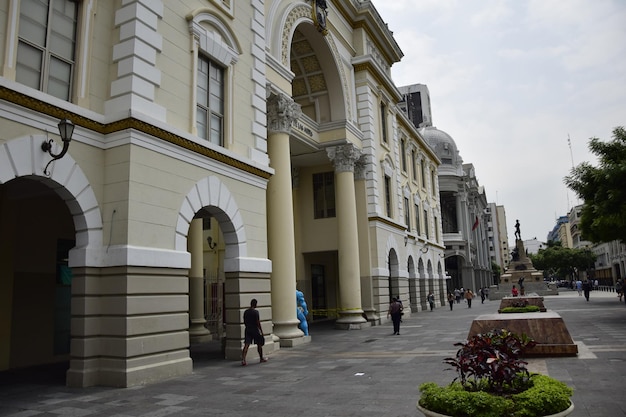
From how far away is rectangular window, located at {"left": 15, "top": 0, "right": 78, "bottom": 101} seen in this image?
947 cm

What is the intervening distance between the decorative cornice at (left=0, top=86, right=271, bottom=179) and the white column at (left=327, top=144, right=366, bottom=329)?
1101 cm

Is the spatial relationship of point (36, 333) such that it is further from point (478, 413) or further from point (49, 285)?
point (478, 413)

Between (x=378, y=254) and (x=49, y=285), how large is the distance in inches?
641

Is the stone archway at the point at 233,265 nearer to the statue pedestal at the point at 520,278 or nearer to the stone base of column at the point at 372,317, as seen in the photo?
the stone base of column at the point at 372,317

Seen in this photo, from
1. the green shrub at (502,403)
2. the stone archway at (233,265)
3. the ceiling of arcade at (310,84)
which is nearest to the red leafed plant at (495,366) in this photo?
the green shrub at (502,403)

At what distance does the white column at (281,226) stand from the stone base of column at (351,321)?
6.26 metres

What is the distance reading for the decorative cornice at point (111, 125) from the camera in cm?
888

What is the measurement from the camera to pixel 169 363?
10688mm

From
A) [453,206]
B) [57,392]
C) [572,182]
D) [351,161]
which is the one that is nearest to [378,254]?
[351,161]

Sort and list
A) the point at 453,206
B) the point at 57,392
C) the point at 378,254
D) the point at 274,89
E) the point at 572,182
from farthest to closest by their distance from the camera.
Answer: the point at 453,206 < the point at 378,254 < the point at 572,182 < the point at 274,89 < the point at 57,392

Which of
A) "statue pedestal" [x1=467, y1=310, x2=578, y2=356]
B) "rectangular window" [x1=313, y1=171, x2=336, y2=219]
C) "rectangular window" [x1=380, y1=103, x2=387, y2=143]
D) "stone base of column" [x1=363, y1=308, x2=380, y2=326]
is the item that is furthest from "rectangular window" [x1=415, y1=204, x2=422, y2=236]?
"statue pedestal" [x1=467, y1=310, x2=578, y2=356]

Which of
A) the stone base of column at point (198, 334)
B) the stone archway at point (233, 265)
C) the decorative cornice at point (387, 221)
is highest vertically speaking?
the decorative cornice at point (387, 221)

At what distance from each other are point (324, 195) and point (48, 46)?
59.5 feet

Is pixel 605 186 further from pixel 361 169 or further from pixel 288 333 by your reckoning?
pixel 288 333
